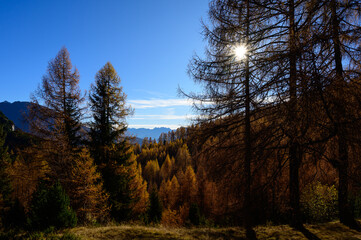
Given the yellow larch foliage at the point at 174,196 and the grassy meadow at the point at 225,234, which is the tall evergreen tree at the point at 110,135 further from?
the yellow larch foliage at the point at 174,196

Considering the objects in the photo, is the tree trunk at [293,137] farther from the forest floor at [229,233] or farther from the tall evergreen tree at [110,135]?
the tall evergreen tree at [110,135]

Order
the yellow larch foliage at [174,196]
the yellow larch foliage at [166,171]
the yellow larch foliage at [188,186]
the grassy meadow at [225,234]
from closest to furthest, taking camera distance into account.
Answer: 1. the grassy meadow at [225,234]
2. the yellow larch foliage at [188,186]
3. the yellow larch foliage at [174,196]
4. the yellow larch foliage at [166,171]

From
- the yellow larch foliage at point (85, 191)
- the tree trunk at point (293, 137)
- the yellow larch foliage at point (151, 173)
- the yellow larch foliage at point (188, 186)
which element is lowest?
the yellow larch foliage at point (151, 173)

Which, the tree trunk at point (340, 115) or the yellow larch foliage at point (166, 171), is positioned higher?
the tree trunk at point (340, 115)

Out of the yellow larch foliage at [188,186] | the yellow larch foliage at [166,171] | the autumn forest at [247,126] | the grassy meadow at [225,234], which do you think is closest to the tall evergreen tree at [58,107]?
the autumn forest at [247,126]

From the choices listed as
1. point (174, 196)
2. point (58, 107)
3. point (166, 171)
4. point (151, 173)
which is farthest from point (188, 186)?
point (151, 173)

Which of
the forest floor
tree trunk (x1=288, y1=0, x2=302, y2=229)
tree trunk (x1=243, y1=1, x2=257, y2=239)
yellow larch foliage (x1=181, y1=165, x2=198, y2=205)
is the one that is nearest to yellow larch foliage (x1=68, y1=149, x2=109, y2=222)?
the forest floor

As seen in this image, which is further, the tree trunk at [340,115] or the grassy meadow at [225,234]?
the grassy meadow at [225,234]

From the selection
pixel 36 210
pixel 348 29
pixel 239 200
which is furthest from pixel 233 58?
pixel 36 210

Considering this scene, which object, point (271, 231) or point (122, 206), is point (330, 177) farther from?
point (122, 206)

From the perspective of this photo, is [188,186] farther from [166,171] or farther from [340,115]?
[166,171]

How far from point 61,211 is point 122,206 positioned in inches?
279

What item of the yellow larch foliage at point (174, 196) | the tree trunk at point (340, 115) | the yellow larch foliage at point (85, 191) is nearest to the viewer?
the tree trunk at point (340, 115)

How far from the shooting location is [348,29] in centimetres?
520
